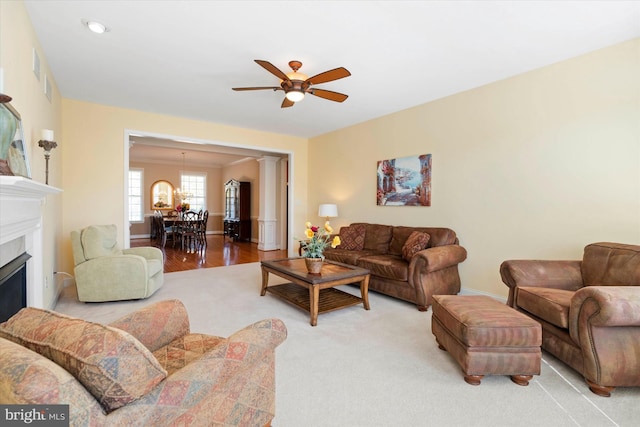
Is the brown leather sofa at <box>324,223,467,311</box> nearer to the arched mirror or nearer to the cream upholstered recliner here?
the cream upholstered recliner

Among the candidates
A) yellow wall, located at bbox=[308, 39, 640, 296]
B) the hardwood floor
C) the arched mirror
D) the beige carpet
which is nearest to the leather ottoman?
the beige carpet

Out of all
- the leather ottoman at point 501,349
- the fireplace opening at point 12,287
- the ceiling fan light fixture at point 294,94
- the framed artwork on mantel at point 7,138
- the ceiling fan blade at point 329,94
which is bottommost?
the leather ottoman at point 501,349

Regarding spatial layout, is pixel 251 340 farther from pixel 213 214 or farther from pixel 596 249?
pixel 213 214

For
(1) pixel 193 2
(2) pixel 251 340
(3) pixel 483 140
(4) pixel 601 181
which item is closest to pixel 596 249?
(4) pixel 601 181

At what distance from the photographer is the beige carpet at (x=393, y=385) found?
1689 mm

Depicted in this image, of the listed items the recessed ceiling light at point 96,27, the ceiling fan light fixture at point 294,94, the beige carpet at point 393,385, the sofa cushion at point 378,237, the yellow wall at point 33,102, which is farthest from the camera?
the sofa cushion at point 378,237

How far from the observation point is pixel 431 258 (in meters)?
3.33

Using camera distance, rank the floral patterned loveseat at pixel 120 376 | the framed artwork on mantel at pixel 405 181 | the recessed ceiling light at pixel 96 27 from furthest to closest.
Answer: the framed artwork on mantel at pixel 405 181, the recessed ceiling light at pixel 96 27, the floral patterned loveseat at pixel 120 376

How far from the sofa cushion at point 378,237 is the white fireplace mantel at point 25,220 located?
375 centimetres

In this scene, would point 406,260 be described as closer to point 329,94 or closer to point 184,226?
point 329,94

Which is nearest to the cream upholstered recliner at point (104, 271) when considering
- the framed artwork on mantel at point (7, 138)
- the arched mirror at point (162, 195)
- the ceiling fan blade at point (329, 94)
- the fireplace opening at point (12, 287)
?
the fireplace opening at point (12, 287)

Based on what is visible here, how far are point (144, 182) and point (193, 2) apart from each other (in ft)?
29.2

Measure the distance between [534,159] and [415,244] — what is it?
1.58 metres

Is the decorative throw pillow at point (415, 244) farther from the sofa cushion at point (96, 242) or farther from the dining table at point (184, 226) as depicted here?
the dining table at point (184, 226)
